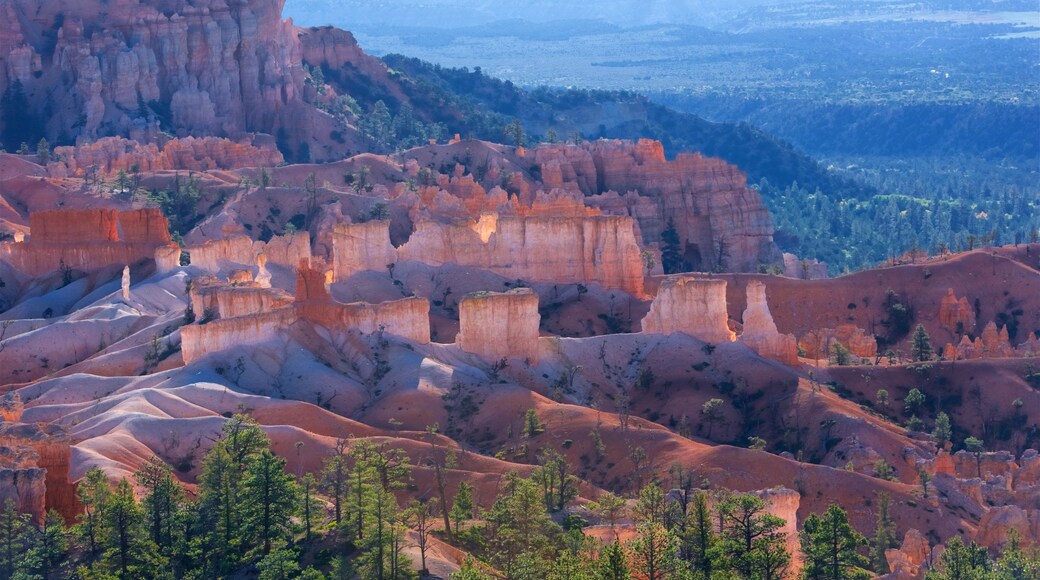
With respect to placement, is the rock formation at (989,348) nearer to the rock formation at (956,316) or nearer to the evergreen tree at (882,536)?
the rock formation at (956,316)

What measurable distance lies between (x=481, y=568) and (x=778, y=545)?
7935mm

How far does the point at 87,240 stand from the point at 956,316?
136 ft

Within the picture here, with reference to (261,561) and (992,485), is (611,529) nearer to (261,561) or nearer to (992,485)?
(261,561)

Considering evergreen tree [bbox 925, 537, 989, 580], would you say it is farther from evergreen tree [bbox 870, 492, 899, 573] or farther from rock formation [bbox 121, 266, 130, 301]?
rock formation [bbox 121, 266, 130, 301]

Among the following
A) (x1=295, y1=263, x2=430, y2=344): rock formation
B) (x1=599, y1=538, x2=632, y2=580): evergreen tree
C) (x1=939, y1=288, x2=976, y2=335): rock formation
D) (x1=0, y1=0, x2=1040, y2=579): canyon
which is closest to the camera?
(x1=599, y1=538, x2=632, y2=580): evergreen tree

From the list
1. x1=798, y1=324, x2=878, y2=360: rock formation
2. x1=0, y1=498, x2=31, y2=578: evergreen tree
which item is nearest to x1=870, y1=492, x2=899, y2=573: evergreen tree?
x1=0, y1=498, x2=31, y2=578: evergreen tree

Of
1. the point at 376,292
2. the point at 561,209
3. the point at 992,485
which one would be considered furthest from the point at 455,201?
the point at 992,485

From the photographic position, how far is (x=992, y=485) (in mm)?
84438

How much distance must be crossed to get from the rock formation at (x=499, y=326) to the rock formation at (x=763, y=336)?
31.1ft

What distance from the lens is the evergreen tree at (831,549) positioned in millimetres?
63531

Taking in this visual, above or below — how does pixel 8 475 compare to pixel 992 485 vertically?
→ above

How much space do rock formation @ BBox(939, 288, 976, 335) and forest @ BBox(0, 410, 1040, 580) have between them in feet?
149

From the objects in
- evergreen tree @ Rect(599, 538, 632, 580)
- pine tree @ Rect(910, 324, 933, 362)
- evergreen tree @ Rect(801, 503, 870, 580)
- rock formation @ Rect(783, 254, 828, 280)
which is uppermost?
evergreen tree @ Rect(599, 538, 632, 580)

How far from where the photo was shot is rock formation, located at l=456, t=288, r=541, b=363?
311 feet
